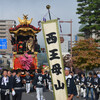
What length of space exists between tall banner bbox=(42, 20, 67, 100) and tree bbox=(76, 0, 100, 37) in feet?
84.6

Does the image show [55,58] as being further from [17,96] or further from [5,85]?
[17,96]

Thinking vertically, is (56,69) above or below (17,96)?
above

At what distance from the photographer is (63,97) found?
7.60m

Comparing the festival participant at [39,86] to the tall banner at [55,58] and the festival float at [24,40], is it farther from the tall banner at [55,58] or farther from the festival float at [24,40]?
the festival float at [24,40]

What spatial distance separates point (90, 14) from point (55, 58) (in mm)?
29021

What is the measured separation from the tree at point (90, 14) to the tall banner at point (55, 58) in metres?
→ 25.8

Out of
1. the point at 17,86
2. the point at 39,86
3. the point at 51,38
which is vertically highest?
the point at 51,38

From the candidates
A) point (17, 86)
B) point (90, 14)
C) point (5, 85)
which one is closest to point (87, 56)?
point (90, 14)

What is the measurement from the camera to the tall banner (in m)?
7.69

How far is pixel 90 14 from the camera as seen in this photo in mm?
36031

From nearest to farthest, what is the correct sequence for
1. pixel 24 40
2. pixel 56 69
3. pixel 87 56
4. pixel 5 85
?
pixel 56 69 < pixel 5 85 < pixel 87 56 < pixel 24 40

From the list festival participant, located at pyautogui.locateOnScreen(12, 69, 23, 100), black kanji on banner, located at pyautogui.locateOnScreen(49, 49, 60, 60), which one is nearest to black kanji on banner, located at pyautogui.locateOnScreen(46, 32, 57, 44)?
black kanji on banner, located at pyautogui.locateOnScreen(49, 49, 60, 60)

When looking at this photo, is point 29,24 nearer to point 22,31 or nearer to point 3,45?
point 22,31

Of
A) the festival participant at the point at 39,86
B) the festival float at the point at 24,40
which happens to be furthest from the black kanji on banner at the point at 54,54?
the festival float at the point at 24,40
